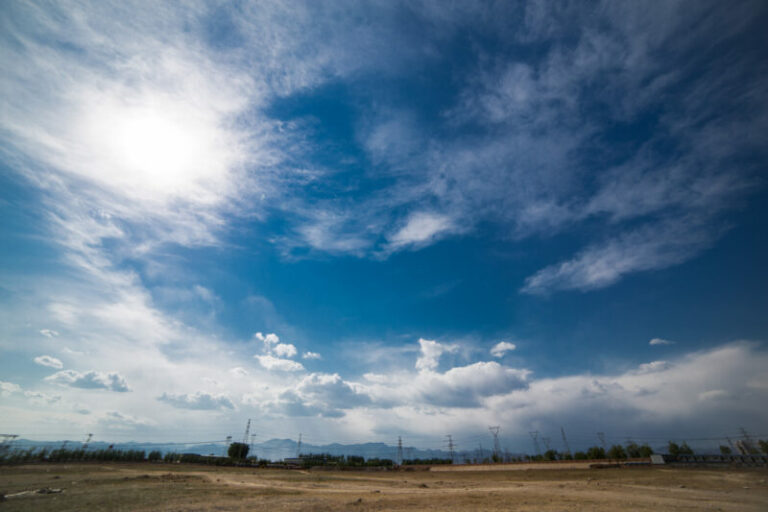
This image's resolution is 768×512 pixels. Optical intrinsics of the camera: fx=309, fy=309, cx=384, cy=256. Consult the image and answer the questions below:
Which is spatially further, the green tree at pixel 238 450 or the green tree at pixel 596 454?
the green tree at pixel 238 450

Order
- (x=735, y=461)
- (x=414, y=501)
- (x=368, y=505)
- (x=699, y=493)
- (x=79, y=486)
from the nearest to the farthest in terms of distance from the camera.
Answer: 1. (x=368, y=505)
2. (x=414, y=501)
3. (x=699, y=493)
4. (x=79, y=486)
5. (x=735, y=461)

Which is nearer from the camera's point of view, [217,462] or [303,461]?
[217,462]

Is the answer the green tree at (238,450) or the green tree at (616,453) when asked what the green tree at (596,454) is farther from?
the green tree at (238,450)

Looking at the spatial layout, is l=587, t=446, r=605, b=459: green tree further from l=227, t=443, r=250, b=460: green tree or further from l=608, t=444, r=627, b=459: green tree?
l=227, t=443, r=250, b=460: green tree

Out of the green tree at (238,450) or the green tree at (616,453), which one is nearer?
the green tree at (616,453)

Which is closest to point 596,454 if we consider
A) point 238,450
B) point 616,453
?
point 616,453

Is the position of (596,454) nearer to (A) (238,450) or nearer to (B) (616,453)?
(B) (616,453)

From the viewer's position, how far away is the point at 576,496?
78.7 feet

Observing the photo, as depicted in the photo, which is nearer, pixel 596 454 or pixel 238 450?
pixel 596 454

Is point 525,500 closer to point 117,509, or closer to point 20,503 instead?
point 117,509

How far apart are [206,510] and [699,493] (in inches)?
1447

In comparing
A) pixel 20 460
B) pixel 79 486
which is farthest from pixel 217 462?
pixel 79 486

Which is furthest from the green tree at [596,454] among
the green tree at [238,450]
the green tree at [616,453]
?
the green tree at [238,450]

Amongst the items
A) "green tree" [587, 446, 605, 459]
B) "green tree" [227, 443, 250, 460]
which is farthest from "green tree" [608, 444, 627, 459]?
"green tree" [227, 443, 250, 460]
